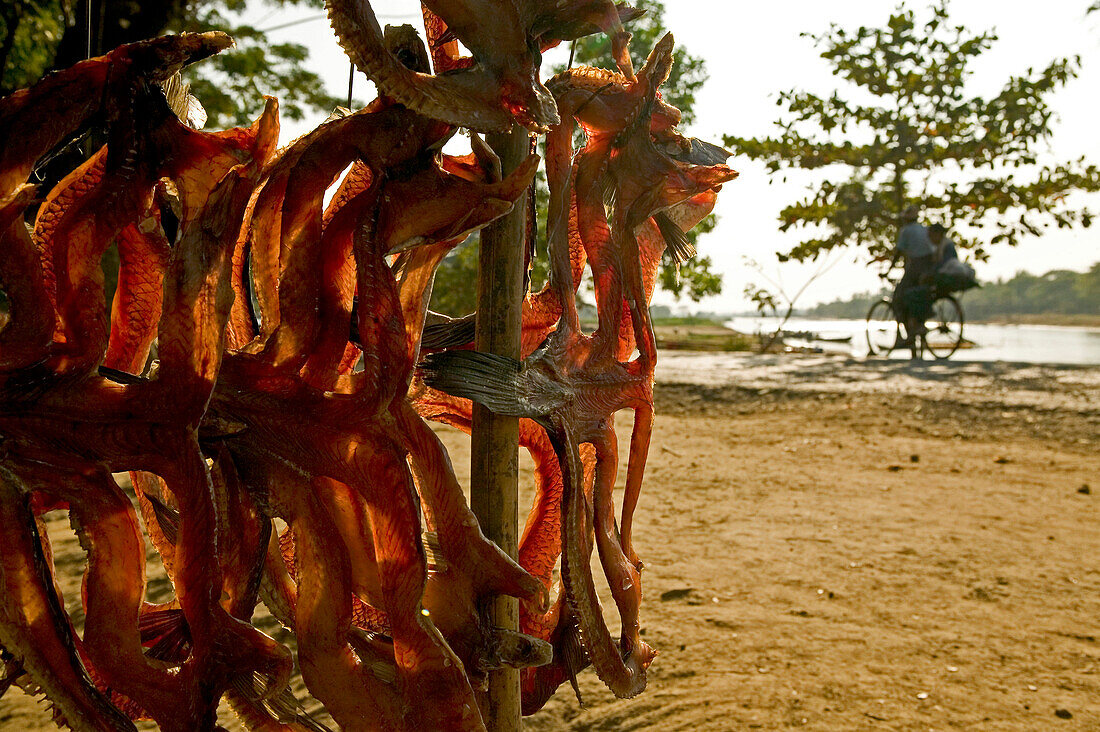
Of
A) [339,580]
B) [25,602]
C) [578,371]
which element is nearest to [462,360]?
[578,371]

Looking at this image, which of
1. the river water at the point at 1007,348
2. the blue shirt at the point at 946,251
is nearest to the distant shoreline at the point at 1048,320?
the river water at the point at 1007,348

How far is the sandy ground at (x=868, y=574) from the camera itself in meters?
2.43

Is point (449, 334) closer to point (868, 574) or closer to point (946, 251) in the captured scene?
point (868, 574)

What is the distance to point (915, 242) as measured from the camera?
473 inches

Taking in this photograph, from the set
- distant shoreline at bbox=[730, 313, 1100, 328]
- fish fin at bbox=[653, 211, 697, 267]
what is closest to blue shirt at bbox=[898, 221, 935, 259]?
fish fin at bbox=[653, 211, 697, 267]

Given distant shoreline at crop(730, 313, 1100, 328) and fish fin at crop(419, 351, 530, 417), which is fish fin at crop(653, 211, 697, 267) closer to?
fish fin at crop(419, 351, 530, 417)

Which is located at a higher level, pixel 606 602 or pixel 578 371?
pixel 578 371

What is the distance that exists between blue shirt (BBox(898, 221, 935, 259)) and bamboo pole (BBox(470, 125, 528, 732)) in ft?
40.0

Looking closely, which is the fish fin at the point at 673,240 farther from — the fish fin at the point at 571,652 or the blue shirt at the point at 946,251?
the blue shirt at the point at 946,251

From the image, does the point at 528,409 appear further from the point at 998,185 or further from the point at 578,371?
the point at 998,185

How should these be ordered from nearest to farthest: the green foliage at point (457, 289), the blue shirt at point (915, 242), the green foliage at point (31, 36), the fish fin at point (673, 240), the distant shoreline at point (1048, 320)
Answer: the fish fin at point (673, 240) → the green foliage at point (31, 36) → the green foliage at point (457, 289) → the blue shirt at point (915, 242) → the distant shoreline at point (1048, 320)

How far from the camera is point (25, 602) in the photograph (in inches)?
37.6

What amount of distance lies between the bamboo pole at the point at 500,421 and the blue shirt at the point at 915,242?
40.0 ft

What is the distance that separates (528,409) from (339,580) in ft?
1.26
